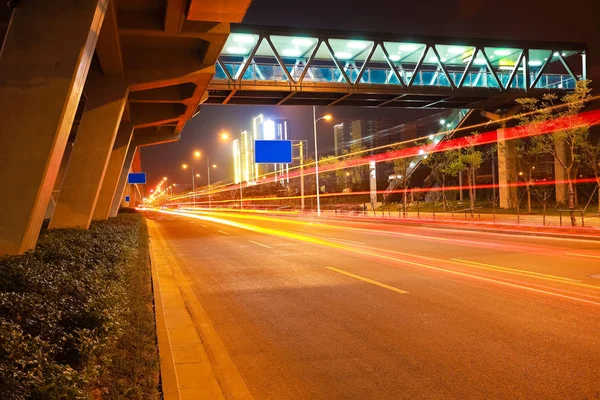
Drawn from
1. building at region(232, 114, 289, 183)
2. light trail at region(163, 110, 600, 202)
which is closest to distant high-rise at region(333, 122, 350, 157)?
building at region(232, 114, 289, 183)

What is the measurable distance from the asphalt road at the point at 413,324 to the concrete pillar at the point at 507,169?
2442 centimetres

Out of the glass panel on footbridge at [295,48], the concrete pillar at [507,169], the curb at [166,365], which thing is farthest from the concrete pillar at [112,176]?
the concrete pillar at [507,169]

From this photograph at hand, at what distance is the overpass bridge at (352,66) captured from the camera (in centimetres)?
2886

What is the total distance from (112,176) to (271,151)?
18864 millimetres

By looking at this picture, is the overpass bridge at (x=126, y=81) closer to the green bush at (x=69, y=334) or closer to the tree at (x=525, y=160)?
the green bush at (x=69, y=334)

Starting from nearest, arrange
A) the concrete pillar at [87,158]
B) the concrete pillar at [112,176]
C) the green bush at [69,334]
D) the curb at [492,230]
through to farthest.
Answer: the green bush at [69,334]
the concrete pillar at [87,158]
the curb at [492,230]
the concrete pillar at [112,176]

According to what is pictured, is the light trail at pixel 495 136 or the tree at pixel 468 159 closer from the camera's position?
the light trail at pixel 495 136

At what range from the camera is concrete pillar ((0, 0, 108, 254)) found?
8.28m

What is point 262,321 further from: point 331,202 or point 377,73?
point 331,202

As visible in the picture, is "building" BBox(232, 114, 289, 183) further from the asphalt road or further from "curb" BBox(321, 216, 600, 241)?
the asphalt road

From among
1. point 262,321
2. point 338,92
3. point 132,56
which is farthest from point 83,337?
point 338,92

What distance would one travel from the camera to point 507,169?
38.1 metres

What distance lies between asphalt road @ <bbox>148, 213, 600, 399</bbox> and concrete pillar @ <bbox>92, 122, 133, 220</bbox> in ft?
44.0

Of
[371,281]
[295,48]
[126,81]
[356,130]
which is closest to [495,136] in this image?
[295,48]
